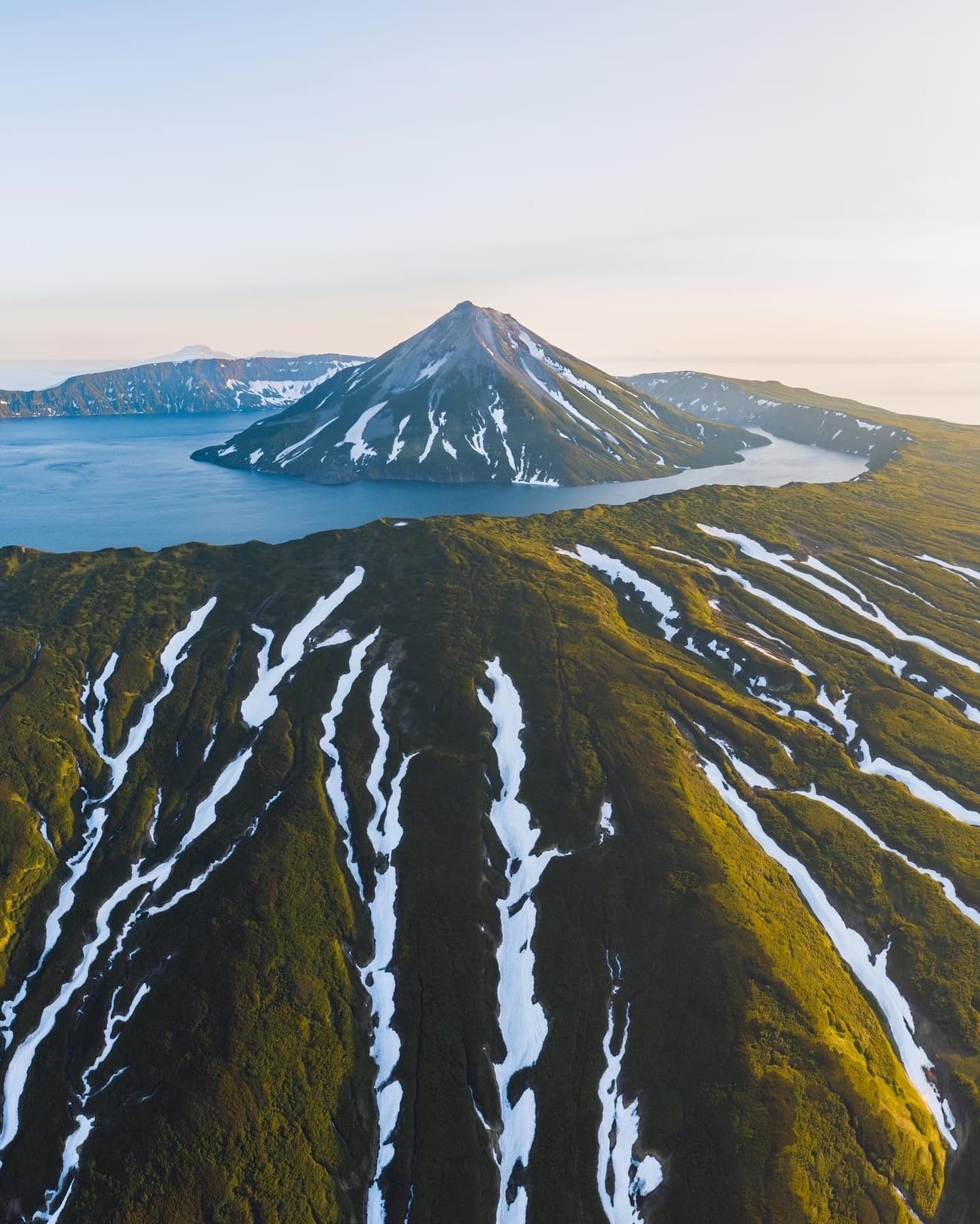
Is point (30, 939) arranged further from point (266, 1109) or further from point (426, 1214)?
point (426, 1214)

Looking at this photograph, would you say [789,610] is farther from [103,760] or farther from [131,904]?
[103,760]

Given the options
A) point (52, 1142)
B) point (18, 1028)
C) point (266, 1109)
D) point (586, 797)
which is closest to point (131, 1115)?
point (52, 1142)

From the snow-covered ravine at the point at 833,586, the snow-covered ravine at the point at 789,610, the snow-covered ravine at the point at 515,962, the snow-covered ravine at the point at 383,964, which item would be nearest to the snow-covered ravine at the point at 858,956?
the snow-covered ravine at the point at 515,962

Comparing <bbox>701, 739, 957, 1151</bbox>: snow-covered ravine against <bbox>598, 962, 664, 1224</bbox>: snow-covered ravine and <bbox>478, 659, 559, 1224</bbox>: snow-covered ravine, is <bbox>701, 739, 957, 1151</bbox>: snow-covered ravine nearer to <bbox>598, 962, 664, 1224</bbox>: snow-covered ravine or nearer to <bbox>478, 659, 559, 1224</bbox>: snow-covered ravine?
<bbox>598, 962, 664, 1224</bbox>: snow-covered ravine

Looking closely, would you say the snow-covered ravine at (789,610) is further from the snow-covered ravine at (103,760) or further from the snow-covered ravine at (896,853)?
the snow-covered ravine at (103,760)

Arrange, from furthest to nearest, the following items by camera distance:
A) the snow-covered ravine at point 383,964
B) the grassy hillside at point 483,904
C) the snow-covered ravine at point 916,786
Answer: the snow-covered ravine at point 916,786 → the snow-covered ravine at point 383,964 → the grassy hillside at point 483,904

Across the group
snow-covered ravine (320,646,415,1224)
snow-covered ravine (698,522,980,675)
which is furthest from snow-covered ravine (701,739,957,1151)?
snow-covered ravine (698,522,980,675)

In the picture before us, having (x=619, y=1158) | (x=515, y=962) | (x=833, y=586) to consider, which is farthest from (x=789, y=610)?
(x=619, y=1158)

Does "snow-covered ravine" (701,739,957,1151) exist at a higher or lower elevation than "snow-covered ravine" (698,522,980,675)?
lower
